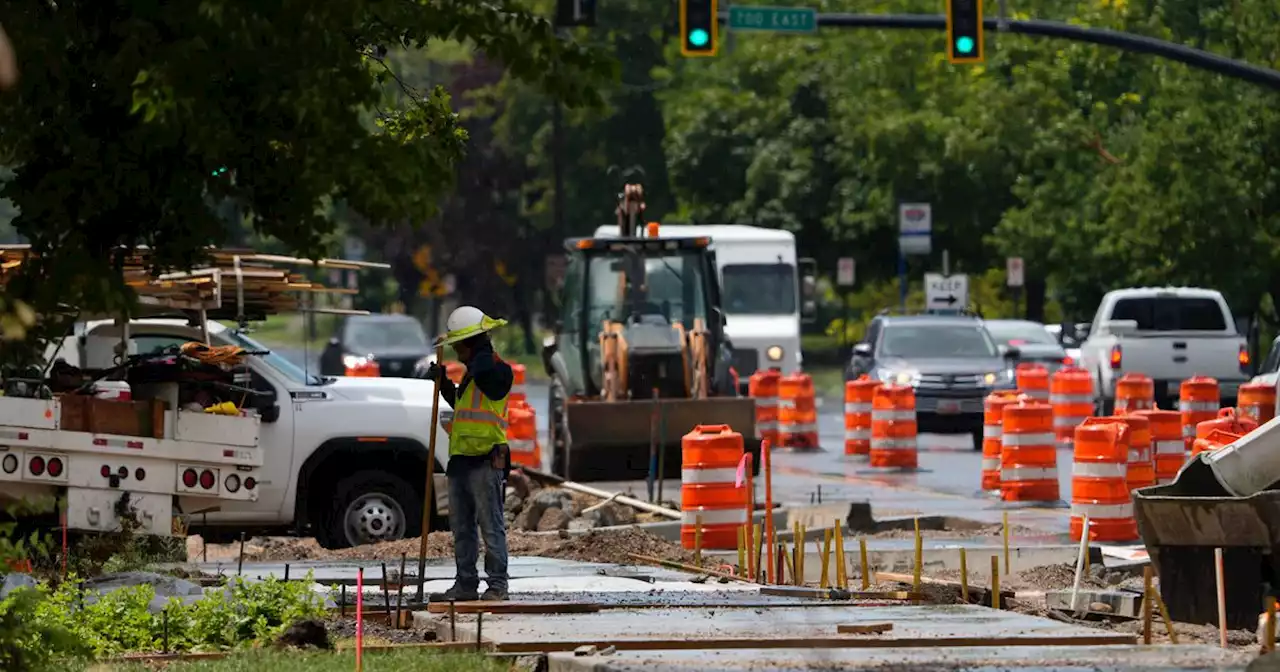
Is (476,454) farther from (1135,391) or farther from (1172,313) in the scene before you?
(1172,313)

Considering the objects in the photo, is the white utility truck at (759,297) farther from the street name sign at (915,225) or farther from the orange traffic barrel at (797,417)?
the street name sign at (915,225)

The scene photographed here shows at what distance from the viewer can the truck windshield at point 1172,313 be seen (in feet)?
120

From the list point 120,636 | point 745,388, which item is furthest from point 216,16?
point 745,388

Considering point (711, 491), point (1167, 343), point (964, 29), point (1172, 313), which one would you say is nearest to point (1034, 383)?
point (964, 29)

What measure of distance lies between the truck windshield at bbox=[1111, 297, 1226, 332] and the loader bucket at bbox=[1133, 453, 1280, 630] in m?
23.7

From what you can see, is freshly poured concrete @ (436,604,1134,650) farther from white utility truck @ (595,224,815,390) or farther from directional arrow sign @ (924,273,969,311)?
directional arrow sign @ (924,273,969,311)

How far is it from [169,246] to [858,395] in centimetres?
2253

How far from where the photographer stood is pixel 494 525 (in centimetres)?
1352

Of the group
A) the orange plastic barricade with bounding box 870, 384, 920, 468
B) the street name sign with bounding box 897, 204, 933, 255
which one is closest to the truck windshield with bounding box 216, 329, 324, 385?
the orange plastic barricade with bounding box 870, 384, 920, 468

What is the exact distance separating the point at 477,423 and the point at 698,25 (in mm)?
17575

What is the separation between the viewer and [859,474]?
28031 mm

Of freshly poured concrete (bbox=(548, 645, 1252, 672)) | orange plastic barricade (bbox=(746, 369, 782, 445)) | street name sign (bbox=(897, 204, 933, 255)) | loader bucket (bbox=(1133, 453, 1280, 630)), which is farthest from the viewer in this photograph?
street name sign (bbox=(897, 204, 933, 255))

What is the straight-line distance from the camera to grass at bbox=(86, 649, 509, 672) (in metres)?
10.5

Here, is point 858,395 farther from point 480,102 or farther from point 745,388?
point 480,102
